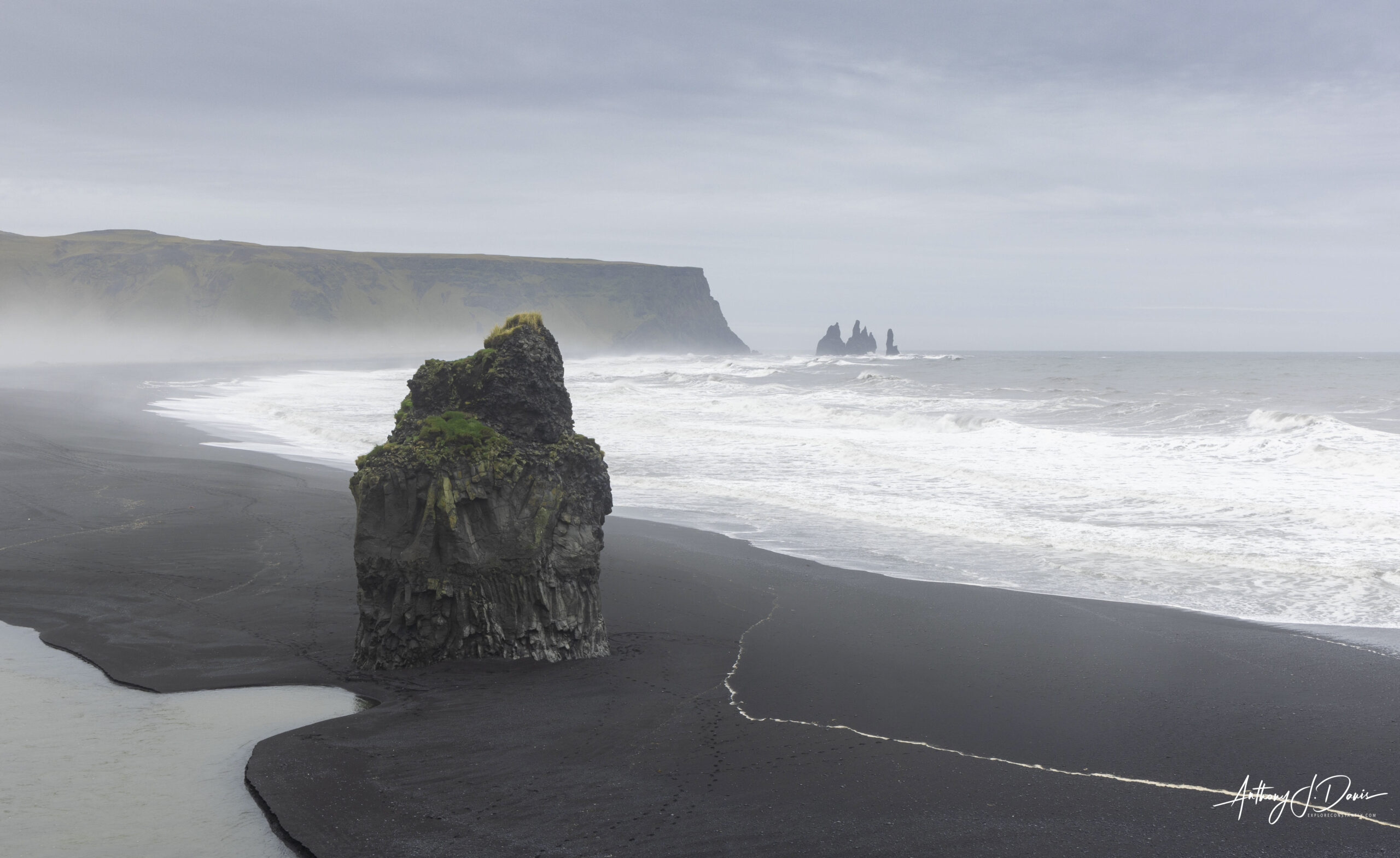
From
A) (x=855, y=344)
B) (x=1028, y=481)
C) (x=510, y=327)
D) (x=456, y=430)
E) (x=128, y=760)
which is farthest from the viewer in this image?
(x=855, y=344)

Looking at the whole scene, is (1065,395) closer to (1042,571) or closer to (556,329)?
(1042,571)

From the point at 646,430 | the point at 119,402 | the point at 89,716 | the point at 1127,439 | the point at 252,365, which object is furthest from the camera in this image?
the point at 252,365

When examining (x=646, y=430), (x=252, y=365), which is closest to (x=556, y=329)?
(x=252, y=365)

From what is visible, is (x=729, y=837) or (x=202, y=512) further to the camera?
(x=202, y=512)

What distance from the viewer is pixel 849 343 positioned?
169 meters

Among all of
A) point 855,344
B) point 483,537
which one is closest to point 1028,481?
point 483,537

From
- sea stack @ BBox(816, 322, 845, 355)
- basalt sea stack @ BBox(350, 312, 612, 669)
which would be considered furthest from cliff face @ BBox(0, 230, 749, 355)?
basalt sea stack @ BBox(350, 312, 612, 669)

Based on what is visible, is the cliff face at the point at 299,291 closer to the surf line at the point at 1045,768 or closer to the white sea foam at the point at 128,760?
the white sea foam at the point at 128,760

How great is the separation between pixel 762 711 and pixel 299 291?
612 feet

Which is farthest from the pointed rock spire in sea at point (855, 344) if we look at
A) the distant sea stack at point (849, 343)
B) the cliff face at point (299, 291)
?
the cliff face at point (299, 291)

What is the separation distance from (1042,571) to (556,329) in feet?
579

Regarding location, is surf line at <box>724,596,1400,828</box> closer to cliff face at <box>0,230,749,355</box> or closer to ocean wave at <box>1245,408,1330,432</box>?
ocean wave at <box>1245,408,1330,432</box>

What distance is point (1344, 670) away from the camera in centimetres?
681

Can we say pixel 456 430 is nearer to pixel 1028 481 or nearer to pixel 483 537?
pixel 483 537
